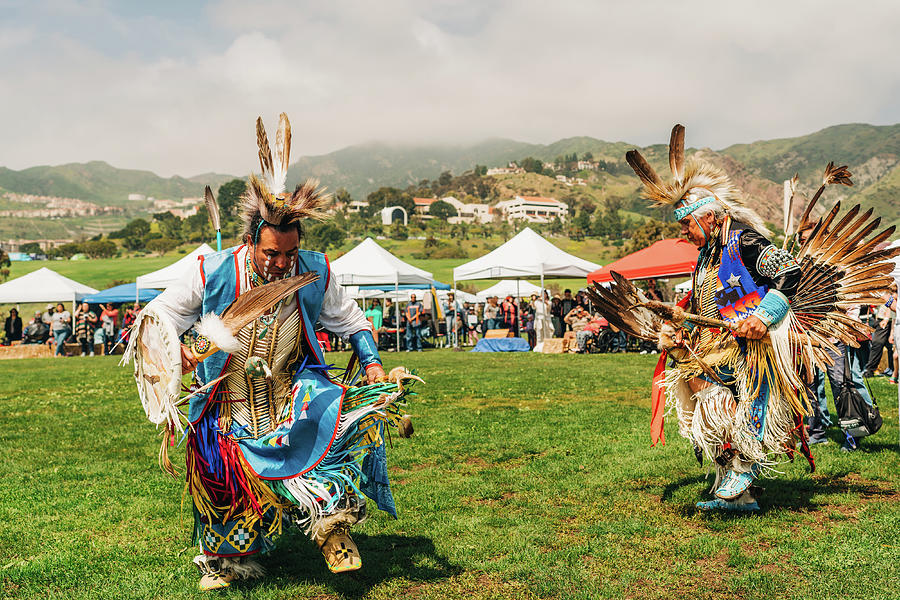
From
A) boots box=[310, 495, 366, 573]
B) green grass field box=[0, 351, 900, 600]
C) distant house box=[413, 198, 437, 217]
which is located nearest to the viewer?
boots box=[310, 495, 366, 573]

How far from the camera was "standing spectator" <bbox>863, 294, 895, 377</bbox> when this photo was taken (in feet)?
43.0

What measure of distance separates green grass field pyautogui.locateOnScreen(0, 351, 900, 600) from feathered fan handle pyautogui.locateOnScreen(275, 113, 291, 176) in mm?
2080

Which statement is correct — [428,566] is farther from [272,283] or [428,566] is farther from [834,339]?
[834,339]

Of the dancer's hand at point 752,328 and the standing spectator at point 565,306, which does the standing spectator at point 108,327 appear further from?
the dancer's hand at point 752,328

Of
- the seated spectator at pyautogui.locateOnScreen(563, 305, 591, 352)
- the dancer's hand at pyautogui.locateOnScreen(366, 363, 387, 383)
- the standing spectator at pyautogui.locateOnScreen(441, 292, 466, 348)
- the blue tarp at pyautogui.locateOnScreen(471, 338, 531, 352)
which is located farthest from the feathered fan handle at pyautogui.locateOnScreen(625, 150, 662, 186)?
the standing spectator at pyautogui.locateOnScreen(441, 292, 466, 348)

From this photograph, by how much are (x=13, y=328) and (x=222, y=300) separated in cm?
2604

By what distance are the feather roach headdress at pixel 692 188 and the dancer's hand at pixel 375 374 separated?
2339 millimetres

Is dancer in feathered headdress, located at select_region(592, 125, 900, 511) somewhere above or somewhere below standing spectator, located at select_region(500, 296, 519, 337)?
above

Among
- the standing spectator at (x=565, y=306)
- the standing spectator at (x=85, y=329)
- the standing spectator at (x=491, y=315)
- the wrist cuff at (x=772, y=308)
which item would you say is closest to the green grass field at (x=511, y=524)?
the wrist cuff at (x=772, y=308)

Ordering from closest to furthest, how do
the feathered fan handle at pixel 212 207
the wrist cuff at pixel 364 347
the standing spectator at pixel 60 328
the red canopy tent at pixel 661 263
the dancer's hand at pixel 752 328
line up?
1. the wrist cuff at pixel 364 347
2. the dancer's hand at pixel 752 328
3. the feathered fan handle at pixel 212 207
4. the red canopy tent at pixel 661 263
5. the standing spectator at pixel 60 328

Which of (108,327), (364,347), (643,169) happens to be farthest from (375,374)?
Answer: (108,327)

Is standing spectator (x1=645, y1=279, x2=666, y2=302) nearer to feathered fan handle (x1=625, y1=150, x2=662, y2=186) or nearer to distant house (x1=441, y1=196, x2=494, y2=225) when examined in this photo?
feathered fan handle (x1=625, y1=150, x2=662, y2=186)

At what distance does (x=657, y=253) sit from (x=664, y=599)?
14704 millimetres

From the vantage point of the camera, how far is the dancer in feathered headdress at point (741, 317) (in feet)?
15.2
